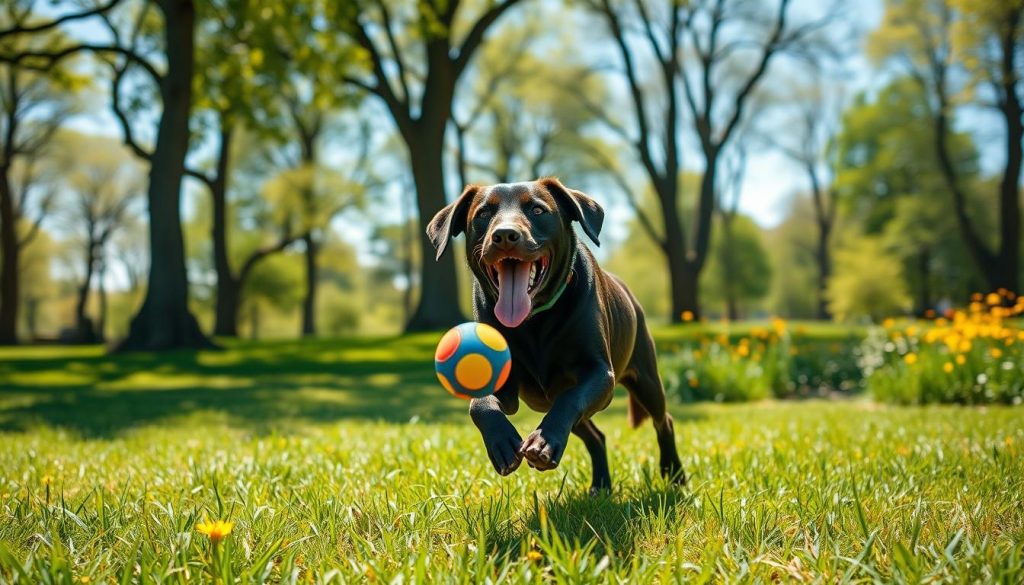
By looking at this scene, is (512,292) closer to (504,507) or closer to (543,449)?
(543,449)

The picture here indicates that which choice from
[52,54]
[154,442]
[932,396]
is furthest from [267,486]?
[52,54]

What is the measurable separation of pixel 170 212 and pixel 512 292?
14803 millimetres

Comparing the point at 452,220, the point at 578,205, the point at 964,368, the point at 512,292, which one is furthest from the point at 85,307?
the point at 512,292

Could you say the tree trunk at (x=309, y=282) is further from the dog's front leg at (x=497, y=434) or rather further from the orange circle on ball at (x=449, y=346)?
the dog's front leg at (x=497, y=434)

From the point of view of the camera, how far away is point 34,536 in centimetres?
294

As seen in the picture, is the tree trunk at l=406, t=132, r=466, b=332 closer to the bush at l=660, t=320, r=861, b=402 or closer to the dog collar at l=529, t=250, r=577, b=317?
the bush at l=660, t=320, r=861, b=402

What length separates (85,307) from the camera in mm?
40094

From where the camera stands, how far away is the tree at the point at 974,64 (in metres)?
21.1

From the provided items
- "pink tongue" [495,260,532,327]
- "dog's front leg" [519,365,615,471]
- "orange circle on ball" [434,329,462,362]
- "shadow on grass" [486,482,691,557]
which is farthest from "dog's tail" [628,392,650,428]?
"orange circle on ball" [434,329,462,362]

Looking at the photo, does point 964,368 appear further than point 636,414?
Yes

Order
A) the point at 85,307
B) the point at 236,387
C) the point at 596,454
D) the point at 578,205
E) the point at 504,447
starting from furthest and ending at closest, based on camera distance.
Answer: the point at 85,307 → the point at 236,387 → the point at 596,454 → the point at 578,205 → the point at 504,447

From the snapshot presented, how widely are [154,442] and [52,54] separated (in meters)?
14.4

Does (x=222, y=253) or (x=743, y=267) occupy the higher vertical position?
(x=743, y=267)

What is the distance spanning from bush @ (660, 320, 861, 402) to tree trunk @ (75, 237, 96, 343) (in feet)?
97.8
